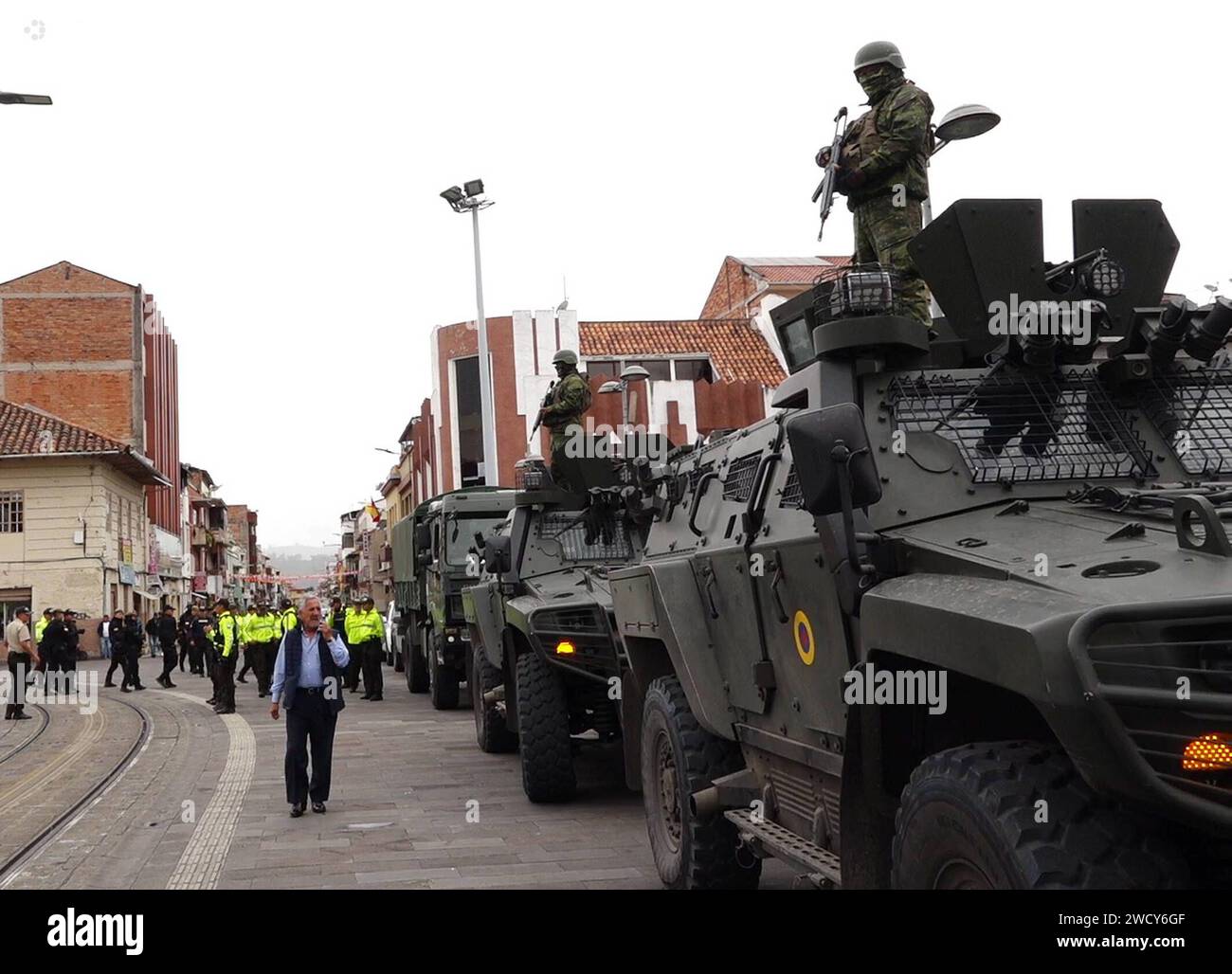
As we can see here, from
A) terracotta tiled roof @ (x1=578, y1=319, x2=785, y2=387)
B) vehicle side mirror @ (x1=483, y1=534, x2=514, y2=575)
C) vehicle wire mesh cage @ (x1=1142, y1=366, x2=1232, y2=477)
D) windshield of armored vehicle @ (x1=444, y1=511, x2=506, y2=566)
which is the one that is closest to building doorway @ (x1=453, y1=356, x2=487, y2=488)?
terracotta tiled roof @ (x1=578, y1=319, x2=785, y2=387)

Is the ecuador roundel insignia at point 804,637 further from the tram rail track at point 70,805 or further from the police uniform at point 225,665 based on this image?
the police uniform at point 225,665

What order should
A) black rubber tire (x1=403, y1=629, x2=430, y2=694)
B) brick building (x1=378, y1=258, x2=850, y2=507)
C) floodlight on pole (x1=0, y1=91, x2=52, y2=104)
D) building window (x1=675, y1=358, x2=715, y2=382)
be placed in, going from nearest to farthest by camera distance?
floodlight on pole (x1=0, y1=91, x2=52, y2=104)
black rubber tire (x1=403, y1=629, x2=430, y2=694)
brick building (x1=378, y1=258, x2=850, y2=507)
building window (x1=675, y1=358, x2=715, y2=382)

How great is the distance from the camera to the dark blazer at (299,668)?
984 centimetres

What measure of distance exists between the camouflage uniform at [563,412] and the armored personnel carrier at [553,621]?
0.15m

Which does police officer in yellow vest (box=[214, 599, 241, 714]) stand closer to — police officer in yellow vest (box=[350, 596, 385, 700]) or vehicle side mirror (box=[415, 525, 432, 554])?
police officer in yellow vest (box=[350, 596, 385, 700])

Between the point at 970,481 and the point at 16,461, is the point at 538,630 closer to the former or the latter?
the point at 970,481

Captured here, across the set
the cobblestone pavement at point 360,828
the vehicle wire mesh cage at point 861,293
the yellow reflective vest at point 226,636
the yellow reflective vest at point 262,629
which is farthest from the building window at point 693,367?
the vehicle wire mesh cage at point 861,293

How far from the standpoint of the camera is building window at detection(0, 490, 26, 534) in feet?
137

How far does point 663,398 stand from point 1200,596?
32362mm

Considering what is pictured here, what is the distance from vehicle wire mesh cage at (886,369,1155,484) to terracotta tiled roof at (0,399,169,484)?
1595 inches

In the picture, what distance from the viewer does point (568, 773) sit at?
952 cm

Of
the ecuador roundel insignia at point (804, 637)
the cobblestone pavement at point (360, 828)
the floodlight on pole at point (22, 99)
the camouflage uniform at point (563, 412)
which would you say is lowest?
the cobblestone pavement at point (360, 828)
